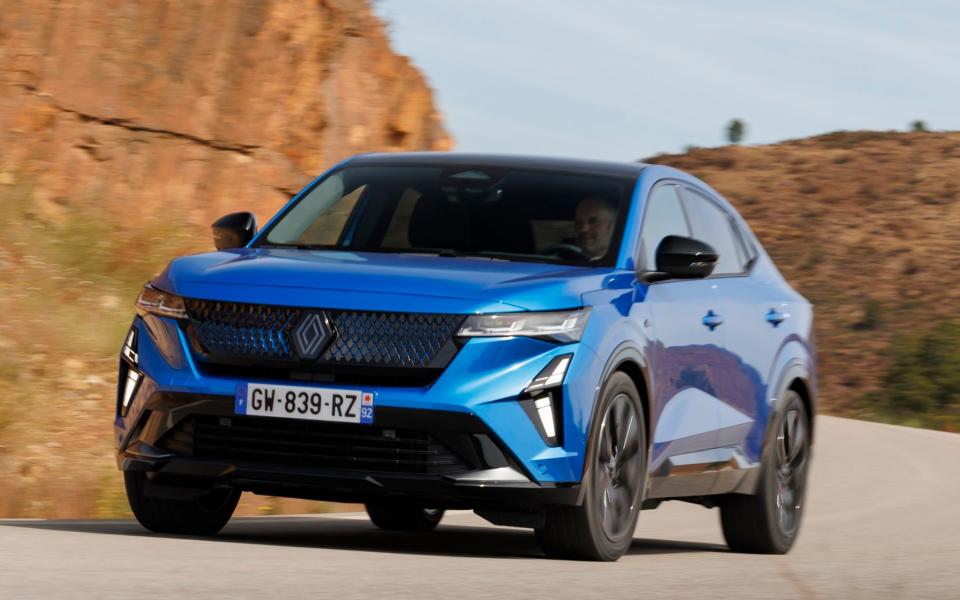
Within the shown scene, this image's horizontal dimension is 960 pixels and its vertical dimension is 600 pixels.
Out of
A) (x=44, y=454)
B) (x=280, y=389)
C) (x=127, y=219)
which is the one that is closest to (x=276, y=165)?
(x=127, y=219)

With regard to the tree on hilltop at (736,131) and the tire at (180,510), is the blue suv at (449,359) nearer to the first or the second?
the tire at (180,510)

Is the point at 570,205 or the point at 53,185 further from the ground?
the point at 570,205

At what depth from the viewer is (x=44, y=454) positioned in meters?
14.3

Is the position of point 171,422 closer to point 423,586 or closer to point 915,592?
point 423,586

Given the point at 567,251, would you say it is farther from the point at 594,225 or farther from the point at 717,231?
the point at 717,231

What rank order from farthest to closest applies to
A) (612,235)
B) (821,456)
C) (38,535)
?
(821,456), (612,235), (38,535)

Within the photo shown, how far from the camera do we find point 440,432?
24.5ft

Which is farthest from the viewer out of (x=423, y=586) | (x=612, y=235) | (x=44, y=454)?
(x=44, y=454)

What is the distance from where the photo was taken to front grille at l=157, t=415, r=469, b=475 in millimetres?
7531

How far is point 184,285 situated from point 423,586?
185 centimetres

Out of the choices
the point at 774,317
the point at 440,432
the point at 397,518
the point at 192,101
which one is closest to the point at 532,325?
the point at 440,432

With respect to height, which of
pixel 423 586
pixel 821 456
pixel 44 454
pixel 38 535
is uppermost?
pixel 423 586

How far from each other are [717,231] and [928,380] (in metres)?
48.5

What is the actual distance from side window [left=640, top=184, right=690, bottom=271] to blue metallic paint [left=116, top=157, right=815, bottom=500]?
9cm
